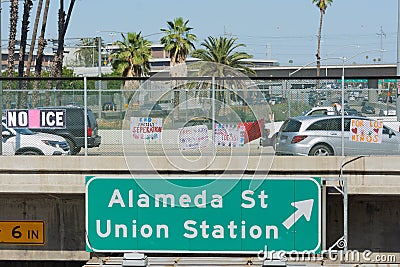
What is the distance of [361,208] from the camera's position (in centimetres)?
1311

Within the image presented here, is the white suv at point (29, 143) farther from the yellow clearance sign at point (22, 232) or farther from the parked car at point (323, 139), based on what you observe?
the parked car at point (323, 139)

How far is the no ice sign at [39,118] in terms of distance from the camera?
45.4 ft

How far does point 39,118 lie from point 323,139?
5267 millimetres

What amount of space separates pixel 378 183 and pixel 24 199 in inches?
243

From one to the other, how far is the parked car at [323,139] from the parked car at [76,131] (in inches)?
133

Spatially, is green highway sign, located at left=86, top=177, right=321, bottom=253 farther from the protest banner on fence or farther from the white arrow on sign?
the protest banner on fence

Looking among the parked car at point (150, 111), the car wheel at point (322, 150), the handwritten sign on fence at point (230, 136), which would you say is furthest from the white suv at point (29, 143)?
the car wheel at point (322, 150)

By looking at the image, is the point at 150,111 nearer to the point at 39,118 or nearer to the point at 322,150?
the point at 39,118

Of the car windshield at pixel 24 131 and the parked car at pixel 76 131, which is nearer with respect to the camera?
the parked car at pixel 76 131

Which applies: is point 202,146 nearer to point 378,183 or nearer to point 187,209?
point 187,209

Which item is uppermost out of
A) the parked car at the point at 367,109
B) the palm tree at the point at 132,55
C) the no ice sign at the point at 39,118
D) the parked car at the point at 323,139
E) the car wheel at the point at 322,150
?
the palm tree at the point at 132,55

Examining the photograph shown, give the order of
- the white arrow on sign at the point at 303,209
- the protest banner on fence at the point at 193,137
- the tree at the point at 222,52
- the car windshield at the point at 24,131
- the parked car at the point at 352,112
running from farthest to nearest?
the tree at the point at 222,52, the parked car at the point at 352,112, the car windshield at the point at 24,131, the protest banner on fence at the point at 193,137, the white arrow on sign at the point at 303,209

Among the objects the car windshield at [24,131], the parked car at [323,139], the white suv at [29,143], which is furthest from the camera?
the car windshield at [24,131]

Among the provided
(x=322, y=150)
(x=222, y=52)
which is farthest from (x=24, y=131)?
(x=222, y=52)
